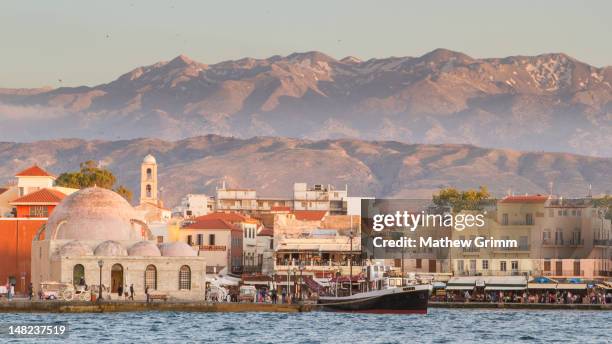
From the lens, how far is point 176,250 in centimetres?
9594

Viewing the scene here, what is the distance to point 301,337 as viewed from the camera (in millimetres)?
69625

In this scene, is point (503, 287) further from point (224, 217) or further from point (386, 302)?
point (224, 217)

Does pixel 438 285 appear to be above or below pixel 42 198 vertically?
below

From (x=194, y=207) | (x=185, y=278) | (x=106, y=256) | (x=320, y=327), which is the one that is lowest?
(x=320, y=327)

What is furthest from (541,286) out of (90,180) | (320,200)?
(320,200)

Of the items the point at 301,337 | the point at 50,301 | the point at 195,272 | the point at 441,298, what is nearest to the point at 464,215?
the point at 441,298

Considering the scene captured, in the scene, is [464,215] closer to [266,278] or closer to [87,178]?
[266,278]

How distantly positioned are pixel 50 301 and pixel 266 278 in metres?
26.5

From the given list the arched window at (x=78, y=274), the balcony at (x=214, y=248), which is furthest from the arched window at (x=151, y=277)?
the balcony at (x=214, y=248)

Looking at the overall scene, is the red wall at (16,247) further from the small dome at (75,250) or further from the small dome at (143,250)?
the small dome at (143,250)

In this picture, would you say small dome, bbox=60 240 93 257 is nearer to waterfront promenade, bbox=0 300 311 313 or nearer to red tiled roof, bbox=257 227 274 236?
waterfront promenade, bbox=0 300 311 313

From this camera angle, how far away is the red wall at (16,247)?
344 feet

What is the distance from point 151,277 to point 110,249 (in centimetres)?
289

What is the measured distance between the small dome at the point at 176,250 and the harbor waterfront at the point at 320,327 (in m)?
8.57
